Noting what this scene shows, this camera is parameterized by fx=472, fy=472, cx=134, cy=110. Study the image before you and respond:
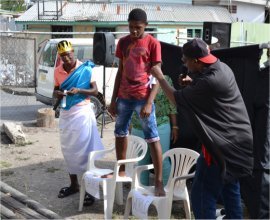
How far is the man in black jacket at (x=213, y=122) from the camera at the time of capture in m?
3.16

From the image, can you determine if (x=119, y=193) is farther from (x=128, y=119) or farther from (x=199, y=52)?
(x=199, y=52)

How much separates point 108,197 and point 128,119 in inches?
31.3

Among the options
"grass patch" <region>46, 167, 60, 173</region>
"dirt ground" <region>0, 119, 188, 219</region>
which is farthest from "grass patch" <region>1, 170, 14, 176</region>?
"grass patch" <region>46, 167, 60, 173</region>

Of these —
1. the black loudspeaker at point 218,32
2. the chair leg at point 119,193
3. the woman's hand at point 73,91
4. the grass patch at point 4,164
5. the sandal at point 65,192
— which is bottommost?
the grass patch at point 4,164

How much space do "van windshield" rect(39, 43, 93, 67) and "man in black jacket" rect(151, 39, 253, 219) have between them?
809 centimetres

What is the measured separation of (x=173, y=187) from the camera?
405 cm

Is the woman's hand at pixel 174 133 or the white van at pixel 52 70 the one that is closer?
the woman's hand at pixel 174 133

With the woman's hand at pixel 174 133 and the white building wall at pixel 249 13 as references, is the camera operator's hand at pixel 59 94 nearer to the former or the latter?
the woman's hand at pixel 174 133

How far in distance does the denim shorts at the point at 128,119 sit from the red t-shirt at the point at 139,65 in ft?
0.24

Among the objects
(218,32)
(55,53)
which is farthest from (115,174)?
(55,53)

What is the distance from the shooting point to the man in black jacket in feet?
10.4

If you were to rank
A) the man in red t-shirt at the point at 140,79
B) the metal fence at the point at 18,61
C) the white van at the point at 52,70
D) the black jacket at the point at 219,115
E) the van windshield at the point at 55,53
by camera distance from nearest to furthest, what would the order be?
the black jacket at the point at 219,115 → the man in red t-shirt at the point at 140,79 → the white van at the point at 52,70 → the van windshield at the point at 55,53 → the metal fence at the point at 18,61

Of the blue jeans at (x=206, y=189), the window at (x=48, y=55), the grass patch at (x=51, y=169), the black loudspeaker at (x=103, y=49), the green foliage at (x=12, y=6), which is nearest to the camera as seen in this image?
the blue jeans at (x=206, y=189)

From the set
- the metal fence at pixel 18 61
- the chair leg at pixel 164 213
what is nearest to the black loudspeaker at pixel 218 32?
the chair leg at pixel 164 213
